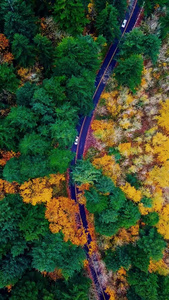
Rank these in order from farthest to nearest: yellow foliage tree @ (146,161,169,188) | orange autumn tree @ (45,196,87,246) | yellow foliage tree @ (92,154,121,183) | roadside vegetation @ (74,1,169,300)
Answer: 1. yellow foliage tree @ (146,161,169,188)
2. yellow foliage tree @ (92,154,121,183)
3. roadside vegetation @ (74,1,169,300)
4. orange autumn tree @ (45,196,87,246)

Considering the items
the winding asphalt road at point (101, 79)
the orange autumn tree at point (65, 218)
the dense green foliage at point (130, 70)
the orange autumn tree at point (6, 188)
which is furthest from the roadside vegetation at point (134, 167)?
the orange autumn tree at point (6, 188)

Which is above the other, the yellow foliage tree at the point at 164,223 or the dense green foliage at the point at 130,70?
the dense green foliage at the point at 130,70

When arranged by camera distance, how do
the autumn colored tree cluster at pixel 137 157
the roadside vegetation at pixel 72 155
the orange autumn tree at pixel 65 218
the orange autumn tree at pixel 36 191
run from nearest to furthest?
the roadside vegetation at pixel 72 155
the orange autumn tree at pixel 36 191
the orange autumn tree at pixel 65 218
the autumn colored tree cluster at pixel 137 157

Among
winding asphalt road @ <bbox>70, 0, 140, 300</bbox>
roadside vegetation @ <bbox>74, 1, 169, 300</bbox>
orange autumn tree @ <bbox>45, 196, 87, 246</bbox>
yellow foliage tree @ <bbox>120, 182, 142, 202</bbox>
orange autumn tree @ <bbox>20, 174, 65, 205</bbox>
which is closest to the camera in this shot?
orange autumn tree @ <bbox>20, 174, 65, 205</bbox>

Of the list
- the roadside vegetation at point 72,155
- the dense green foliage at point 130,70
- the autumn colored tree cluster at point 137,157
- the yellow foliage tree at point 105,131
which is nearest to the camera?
the roadside vegetation at point 72,155

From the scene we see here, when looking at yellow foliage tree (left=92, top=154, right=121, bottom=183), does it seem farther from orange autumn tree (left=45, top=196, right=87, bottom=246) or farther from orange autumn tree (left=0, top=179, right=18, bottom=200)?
orange autumn tree (left=0, top=179, right=18, bottom=200)

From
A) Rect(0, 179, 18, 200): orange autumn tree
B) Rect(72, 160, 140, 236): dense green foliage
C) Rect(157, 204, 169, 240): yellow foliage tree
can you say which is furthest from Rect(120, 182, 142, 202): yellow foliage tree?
Rect(0, 179, 18, 200): orange autumn tree

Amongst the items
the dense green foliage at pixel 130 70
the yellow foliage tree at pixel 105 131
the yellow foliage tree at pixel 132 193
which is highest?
the dense green foliage at pixel 130 70

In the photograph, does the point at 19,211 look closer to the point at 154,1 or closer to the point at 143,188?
the point at 143,188

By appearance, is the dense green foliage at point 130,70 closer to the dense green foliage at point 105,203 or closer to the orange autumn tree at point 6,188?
the dense green foliage at point 105,203
